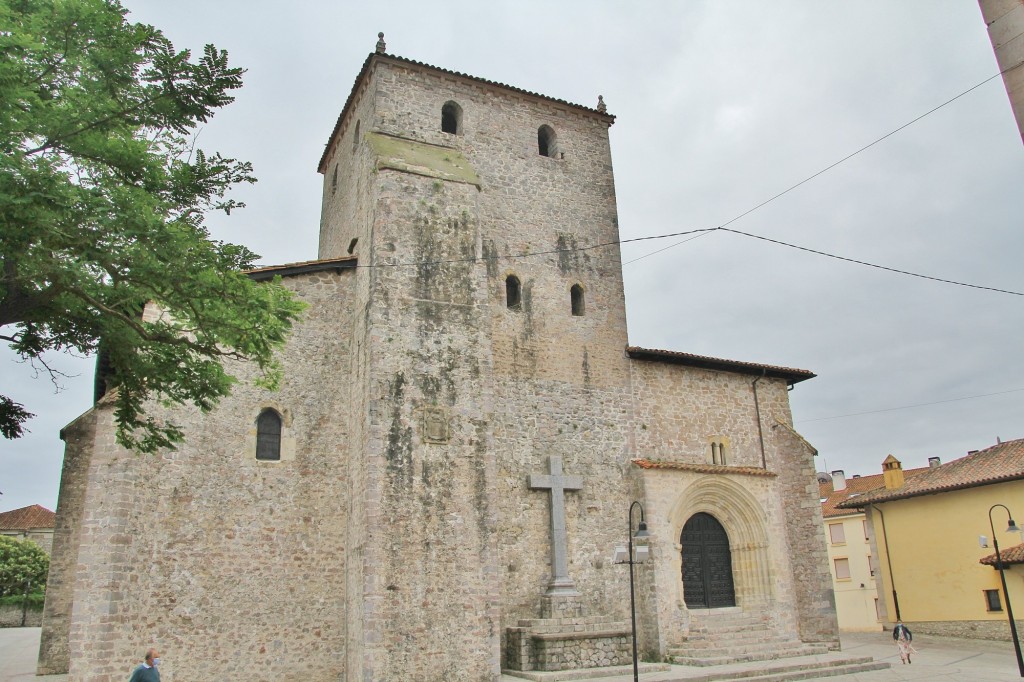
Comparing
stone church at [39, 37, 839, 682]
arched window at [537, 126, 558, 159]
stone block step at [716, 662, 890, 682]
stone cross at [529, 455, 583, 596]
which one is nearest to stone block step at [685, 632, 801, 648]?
stone church at [39, 37, 839, 682]

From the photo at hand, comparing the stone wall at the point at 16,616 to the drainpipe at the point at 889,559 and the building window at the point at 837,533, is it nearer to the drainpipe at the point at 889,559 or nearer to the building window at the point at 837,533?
the drainpipe at the point at 889,559

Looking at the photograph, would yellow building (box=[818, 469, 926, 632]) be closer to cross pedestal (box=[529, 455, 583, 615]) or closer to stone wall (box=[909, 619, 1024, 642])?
stone wall (box=[909, 619, 1024, 642])

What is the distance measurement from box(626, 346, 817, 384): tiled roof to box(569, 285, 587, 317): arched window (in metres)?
1.42

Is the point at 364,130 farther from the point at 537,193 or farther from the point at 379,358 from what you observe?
the point at 379,358

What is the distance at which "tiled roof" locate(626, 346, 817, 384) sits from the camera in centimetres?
1748

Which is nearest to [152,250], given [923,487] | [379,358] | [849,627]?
[379,358]

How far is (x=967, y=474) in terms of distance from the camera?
23203 mm

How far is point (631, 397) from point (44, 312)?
12.2m

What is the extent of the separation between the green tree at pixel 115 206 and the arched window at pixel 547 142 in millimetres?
11323

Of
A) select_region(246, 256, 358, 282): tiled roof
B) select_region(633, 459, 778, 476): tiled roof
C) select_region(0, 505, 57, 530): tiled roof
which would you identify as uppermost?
select_region(246, 256, 358, 282): tiled roof

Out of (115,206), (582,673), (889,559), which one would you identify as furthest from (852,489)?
(115,206)

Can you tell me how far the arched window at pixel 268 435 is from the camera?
44.0 ft

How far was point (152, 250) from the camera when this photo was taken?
24.3ft

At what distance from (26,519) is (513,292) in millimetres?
48283
